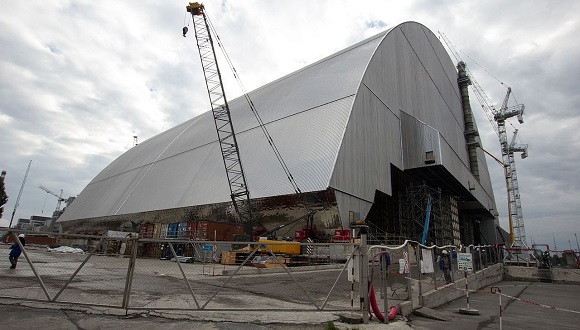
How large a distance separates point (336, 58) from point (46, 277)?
37.4m

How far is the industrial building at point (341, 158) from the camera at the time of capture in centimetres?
2920

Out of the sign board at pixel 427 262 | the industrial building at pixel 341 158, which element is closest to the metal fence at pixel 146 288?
the sign board at pixel 427 262

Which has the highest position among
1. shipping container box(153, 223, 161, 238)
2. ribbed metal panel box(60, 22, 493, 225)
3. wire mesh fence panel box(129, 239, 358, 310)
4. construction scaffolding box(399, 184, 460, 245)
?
ribbed metal panel box(60, 22, 493, 225)

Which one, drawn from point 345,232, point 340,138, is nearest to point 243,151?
point 340,138

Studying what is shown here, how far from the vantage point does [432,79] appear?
157 ft

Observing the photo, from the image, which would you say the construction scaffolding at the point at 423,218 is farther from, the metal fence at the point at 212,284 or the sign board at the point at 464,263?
the sign board at the point at 464,263

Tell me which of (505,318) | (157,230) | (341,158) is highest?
(341,158)

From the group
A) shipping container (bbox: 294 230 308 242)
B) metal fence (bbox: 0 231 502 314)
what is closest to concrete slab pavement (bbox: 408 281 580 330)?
metal fence (bbox: 0 231 502 314)

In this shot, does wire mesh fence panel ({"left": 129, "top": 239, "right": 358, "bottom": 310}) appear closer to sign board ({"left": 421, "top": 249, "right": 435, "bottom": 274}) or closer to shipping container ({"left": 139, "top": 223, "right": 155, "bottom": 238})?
sign board ({"left": 421, "top": 249, "right": 435, "bottom": 274})

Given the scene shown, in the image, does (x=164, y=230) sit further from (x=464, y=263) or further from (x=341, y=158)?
(x=464, y=263)

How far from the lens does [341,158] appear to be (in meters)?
27.6

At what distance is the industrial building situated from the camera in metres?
29.2

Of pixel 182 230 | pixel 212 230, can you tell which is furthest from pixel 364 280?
pixel 182 230

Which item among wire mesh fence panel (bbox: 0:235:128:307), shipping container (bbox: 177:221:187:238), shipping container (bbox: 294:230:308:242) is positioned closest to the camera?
wire mesh fence panel (bbox: 0:235:128:307)
